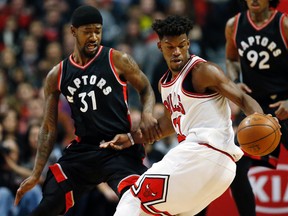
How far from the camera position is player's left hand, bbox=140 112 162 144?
6.48m

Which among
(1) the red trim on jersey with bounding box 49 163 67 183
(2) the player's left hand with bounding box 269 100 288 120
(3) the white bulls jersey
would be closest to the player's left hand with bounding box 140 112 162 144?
(3) the white bulls jersey

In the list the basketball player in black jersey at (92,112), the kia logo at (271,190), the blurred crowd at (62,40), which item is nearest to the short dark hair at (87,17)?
the basketball player in black jersey at (92,112)

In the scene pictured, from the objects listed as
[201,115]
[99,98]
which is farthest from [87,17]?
[201,115]

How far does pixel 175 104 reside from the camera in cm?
604

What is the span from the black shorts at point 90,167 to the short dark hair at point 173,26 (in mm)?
1236

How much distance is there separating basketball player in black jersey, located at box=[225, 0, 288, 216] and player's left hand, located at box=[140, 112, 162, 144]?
1005mm

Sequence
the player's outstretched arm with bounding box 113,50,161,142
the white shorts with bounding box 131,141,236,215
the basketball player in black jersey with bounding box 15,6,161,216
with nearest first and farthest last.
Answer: the white shorts with bounding box 131,141,236,215
the player's outstretched arm with bounding box 113,50,161,142
the basketball player in black jersey with bounding box 15,6,161,216

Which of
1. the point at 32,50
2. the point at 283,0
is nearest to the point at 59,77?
the point at 283,0

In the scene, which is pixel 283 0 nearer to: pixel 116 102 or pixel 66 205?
pixel 116 102

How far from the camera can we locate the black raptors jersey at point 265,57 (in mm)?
7094

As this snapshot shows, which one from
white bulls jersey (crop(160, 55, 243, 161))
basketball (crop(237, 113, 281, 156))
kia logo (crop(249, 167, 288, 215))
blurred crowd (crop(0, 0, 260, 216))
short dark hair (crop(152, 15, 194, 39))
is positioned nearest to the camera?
basketball (crop(237, 113, 281, 156))

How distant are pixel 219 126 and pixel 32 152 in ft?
15.5

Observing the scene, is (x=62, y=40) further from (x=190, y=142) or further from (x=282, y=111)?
(x=190, y=142)

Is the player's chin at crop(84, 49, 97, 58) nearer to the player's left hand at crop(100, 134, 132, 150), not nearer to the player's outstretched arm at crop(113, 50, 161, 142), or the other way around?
the player's outstretched arm at crop(113, 50, 161, 142)
